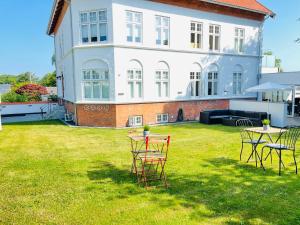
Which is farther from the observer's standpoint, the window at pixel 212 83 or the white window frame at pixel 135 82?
the window at pixel 212 83

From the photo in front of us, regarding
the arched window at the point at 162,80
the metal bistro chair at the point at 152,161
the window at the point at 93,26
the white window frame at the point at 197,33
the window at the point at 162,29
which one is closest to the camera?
the metal bistro chair at the point at 152,161

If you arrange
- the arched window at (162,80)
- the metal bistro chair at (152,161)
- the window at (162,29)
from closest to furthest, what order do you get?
1. the metal bistro chair at (152,161)
2. the window at (162,29)
3. the arched window at (162,80)

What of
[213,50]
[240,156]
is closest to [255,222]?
[240,156]

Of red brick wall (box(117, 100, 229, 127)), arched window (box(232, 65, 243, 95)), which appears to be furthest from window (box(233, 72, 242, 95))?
red brick wall (box(117, 100, 229, 127))

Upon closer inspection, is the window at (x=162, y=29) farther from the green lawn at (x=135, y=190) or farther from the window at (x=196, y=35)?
the green lawn at (x=135, y=190)

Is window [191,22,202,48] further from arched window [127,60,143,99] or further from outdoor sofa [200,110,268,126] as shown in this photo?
outdoor sofa [200,110,268,126]

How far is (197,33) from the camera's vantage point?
59.5 feet

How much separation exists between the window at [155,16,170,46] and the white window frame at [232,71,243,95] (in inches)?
294

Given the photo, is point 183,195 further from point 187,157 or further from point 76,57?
point 76,57

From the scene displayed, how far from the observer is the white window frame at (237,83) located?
2066 cm

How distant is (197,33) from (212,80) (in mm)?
3926

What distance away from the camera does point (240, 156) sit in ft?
25.5

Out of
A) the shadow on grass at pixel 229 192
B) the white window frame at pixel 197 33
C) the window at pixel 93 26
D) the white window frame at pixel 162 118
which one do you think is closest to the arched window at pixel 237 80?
the white window frame at pixel 197 33

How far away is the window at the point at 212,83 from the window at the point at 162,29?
4.88 meters
